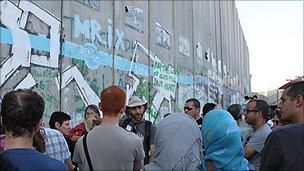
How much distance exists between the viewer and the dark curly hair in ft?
7.83

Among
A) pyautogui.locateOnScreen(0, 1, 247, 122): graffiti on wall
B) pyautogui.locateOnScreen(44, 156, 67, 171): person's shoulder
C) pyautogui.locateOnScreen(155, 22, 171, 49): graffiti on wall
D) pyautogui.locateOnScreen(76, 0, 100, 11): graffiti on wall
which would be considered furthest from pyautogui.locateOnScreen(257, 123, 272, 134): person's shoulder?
pyautogui.locateOnScreen(155, 22, 171, 49): graffiti on wall

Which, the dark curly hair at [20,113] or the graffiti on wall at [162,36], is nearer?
→ the dark curly hair at [20,113]

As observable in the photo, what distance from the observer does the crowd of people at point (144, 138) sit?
240 centimetres

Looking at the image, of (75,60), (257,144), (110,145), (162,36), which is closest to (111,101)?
(110,145)

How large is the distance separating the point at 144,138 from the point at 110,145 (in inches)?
83.0

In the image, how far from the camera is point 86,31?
32.2 feet

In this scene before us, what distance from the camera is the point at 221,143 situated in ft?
14.3

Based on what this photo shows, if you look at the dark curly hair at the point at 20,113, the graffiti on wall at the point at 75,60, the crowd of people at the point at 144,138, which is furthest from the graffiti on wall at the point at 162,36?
the dark curly hair at the point at 20,113

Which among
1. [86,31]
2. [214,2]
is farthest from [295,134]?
[214,2]

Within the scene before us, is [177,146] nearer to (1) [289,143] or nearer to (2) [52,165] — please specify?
(1) [289,143]

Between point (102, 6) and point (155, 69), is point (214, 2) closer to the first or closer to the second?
point (155, 69)

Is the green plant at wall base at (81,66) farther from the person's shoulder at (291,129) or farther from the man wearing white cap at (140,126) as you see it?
the person's shoulder at (291,129)

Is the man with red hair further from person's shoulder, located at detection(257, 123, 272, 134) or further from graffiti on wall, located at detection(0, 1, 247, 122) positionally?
graffiti on wall, located at detection(0, 1, 247, 122)

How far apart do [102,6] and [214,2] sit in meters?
17.8
